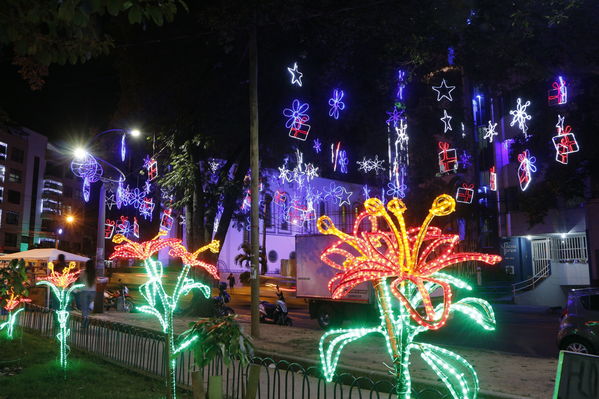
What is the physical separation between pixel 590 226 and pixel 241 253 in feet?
87.0

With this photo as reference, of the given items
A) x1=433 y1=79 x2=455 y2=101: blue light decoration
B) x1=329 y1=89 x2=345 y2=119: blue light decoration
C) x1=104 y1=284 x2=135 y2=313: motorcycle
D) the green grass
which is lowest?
the green grass

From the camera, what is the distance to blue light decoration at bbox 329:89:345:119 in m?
18.2

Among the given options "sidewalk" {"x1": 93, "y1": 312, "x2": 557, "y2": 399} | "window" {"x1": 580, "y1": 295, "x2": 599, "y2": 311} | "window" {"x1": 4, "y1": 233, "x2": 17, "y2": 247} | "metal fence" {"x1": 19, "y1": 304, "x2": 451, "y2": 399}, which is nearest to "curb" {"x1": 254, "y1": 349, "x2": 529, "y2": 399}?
"sidewalk" {"x1": 93, "y1": 312, "x2": 557, "y2": 399}

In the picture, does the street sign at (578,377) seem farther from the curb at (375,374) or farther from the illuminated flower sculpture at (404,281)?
→ the curb at (375,374)

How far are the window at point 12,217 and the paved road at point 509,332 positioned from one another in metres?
64.3

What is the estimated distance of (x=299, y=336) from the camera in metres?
14.2

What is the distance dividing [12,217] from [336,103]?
72554 millimetres

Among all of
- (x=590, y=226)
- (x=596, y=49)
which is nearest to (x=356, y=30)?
(x=596, y=49)

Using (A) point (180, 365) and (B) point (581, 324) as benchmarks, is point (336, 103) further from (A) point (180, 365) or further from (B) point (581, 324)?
(A) point (180, 365)

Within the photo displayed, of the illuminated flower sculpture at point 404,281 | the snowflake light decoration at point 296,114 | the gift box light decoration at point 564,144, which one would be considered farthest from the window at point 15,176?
the illuminated flower sculpture at point 404,281

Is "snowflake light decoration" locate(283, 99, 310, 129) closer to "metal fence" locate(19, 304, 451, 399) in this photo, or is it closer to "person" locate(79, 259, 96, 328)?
"person" locate(79, 259, 96, 328)

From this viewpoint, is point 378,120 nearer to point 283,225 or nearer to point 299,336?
point 299,336

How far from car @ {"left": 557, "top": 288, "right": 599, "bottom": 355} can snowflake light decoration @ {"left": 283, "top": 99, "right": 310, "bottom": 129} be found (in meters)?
10.2

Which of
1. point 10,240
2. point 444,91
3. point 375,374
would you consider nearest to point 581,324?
point 375,374
